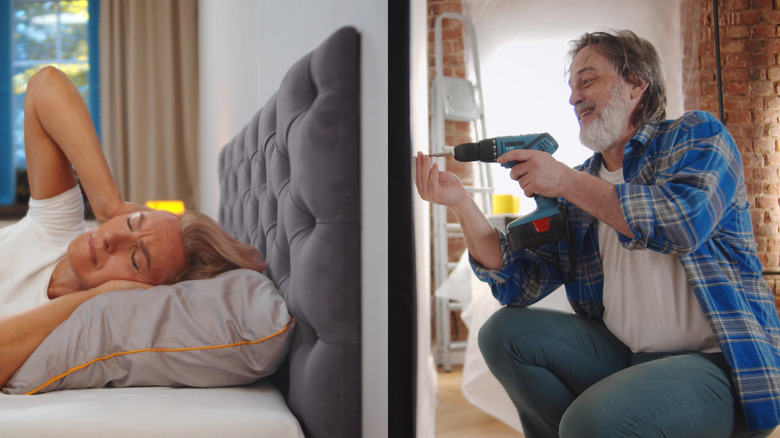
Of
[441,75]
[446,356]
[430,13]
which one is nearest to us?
[430,13]

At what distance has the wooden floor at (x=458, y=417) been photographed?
1400 millimetres

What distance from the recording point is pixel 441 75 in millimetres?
1462

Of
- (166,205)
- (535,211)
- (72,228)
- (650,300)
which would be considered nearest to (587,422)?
(650,300)

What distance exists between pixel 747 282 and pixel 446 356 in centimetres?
109

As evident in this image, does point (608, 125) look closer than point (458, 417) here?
Yes

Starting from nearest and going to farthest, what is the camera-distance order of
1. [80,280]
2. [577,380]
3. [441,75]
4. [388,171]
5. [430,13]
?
[388,171], [80,280], [577,380], [430,13], [441,75]

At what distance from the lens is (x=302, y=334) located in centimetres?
87

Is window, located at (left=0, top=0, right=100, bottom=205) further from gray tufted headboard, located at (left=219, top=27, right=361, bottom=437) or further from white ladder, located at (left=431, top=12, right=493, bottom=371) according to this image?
white ladder, located at (left=431, top=12, right=493, bottom=371)

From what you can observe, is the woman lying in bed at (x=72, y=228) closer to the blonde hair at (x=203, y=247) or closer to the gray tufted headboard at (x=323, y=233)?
the blonde hair at (x=203, y=247)

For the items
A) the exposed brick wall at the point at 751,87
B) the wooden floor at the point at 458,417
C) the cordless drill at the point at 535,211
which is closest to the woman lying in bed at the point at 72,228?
the cordless drill at the point at 535,211

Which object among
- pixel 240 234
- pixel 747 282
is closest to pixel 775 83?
pixel 747 282

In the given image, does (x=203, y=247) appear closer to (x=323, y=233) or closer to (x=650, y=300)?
(x=323, y=233)

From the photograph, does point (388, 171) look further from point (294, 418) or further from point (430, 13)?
point (430, 13)

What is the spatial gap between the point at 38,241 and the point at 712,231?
1185mm
